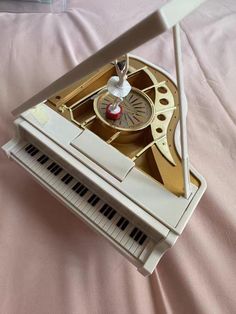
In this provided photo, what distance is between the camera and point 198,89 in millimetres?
1225

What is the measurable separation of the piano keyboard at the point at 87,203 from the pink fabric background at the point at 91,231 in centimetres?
14

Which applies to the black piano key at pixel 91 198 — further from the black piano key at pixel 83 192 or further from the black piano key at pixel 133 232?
the black piano key at pixel 133 232

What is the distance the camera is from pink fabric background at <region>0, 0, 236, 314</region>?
74 cm

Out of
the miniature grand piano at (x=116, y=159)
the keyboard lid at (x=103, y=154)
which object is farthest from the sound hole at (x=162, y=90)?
the keyboard lid at (x=103, y=154)

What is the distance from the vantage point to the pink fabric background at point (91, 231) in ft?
2.44

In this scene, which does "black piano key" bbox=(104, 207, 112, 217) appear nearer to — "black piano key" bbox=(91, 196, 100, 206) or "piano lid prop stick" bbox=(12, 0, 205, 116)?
"black piano key" bbox=(91, 196, 100, 206)

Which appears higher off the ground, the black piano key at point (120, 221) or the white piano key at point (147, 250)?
the black piano key at point (120, 221)

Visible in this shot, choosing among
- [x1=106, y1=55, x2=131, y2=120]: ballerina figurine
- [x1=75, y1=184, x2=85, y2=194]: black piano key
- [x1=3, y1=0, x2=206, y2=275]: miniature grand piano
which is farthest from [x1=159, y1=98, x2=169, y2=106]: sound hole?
[x1=75, y1=184, x2=85, y2=194]: black piano key

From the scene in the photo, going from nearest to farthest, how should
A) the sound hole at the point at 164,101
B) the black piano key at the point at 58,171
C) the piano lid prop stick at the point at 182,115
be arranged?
the piano lid prop stick at the point at 182,115 < the black piano key at the point at 58,171 < the sound hole at the point at 164,101

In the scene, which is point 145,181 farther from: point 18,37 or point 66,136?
point 18,37

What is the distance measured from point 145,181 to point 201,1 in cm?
40

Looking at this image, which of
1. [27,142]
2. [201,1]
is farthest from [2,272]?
[201,1]

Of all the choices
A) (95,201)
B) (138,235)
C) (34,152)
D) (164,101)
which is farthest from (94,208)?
(164,101)

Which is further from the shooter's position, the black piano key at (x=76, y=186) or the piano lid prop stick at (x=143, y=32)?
the black piano key at (x=76, y=186)
